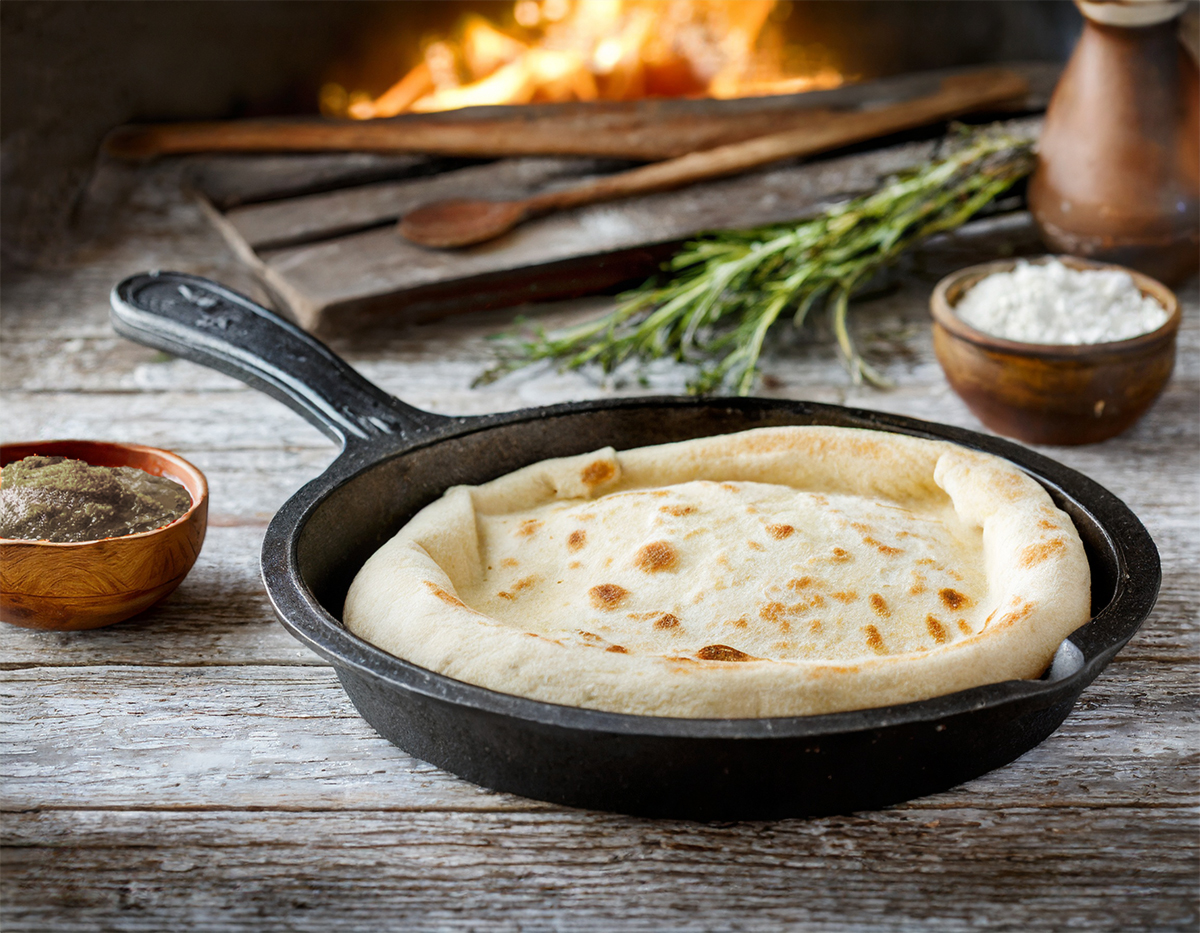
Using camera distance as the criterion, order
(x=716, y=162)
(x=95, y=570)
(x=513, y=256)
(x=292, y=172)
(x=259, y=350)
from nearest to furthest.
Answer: (x=95, y=570) → (x=259, y=350) → (x=513, y=256) → (x=716, y=162) → (x=292, y=172)

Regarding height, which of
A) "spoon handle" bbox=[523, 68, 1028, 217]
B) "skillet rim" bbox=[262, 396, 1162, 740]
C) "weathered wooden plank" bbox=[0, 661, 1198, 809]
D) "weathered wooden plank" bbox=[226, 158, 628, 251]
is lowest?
A: "weathered wooden plank" bbox=[0, 661, 1198, 809]

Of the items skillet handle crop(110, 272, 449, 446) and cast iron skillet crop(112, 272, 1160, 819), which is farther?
skillet handle crop(110, 272, 449, 446)

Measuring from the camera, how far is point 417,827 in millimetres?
1146

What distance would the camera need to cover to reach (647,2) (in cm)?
397

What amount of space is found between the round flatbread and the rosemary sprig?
0.64 meters

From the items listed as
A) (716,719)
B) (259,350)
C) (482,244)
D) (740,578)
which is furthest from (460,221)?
(716,719)

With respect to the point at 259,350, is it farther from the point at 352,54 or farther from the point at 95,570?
the point at 352,54

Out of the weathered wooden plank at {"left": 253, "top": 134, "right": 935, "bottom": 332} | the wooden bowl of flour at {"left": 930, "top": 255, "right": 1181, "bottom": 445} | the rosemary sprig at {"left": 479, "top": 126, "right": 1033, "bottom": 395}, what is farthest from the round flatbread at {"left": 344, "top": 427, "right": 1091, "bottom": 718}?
the weathered wooden plank at {"left": 253, "top": 134, "right": 935, "bottom": 332}

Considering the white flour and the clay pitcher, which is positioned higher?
the clay pitcher

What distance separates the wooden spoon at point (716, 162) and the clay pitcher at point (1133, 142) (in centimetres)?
81

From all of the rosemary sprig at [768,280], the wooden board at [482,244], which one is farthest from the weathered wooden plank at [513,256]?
the rosemary sprig at [768,280]

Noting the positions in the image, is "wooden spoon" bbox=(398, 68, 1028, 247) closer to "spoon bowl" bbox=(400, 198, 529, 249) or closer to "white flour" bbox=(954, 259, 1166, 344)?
"spoon bowl" bbox=(400, 198, 529, 249)

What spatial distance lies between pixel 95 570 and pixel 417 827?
0.57 metres

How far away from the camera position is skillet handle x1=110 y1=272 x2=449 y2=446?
1.58 metres
